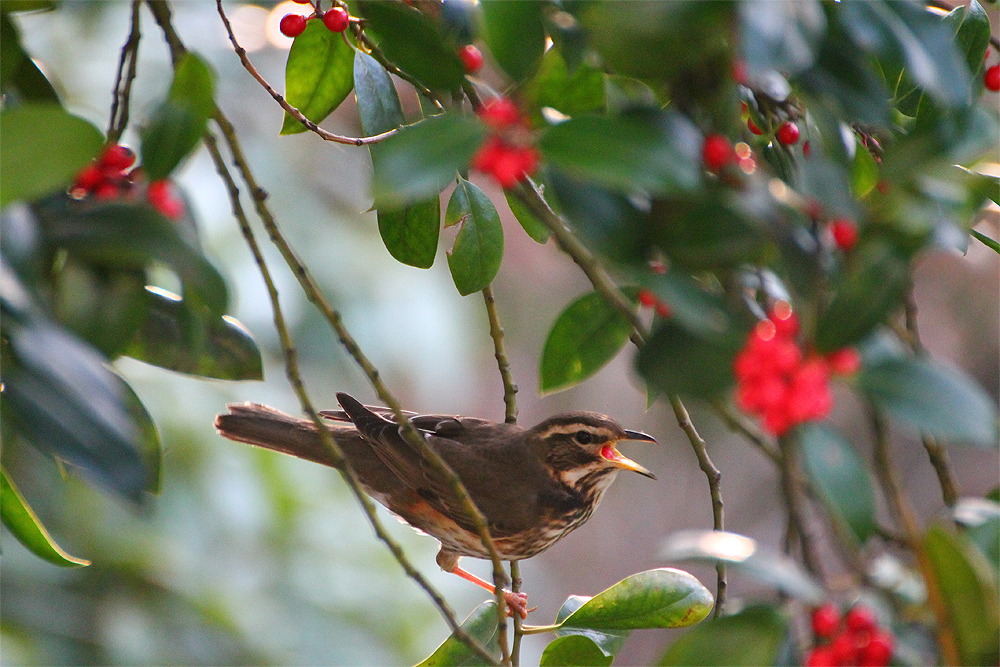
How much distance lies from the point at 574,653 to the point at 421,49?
0.82 m

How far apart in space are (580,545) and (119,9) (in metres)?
4.77

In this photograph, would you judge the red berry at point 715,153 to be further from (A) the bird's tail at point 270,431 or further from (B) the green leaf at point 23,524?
(A) the bird's tail at point 270,431

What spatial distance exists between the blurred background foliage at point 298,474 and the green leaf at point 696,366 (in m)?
3.65

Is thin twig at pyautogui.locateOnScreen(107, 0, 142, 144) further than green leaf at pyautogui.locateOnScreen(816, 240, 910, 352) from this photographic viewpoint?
Yes

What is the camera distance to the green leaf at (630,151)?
0.61 meters

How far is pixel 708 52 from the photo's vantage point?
70 centimetres

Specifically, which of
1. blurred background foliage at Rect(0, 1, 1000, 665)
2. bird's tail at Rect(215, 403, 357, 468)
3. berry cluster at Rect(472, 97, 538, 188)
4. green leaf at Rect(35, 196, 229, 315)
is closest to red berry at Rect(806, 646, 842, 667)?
berry cluster at Rect(472, 97, 538, 188)

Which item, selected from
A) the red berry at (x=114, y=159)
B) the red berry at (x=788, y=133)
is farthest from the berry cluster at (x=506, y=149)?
the red berry at (x=788, y=133)

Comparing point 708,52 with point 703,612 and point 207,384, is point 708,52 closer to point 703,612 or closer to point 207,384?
point 703,612

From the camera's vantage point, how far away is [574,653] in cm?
124

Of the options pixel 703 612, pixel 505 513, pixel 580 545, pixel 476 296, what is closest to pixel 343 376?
pixel 476 296

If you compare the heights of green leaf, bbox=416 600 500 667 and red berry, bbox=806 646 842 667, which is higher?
red berry, bbox=806 646 842 667

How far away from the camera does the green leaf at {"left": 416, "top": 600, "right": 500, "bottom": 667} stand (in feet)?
4.52

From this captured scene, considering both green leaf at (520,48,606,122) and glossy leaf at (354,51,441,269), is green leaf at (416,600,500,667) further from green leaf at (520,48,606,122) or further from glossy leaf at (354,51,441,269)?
green leaf at (520,48,606,122)
